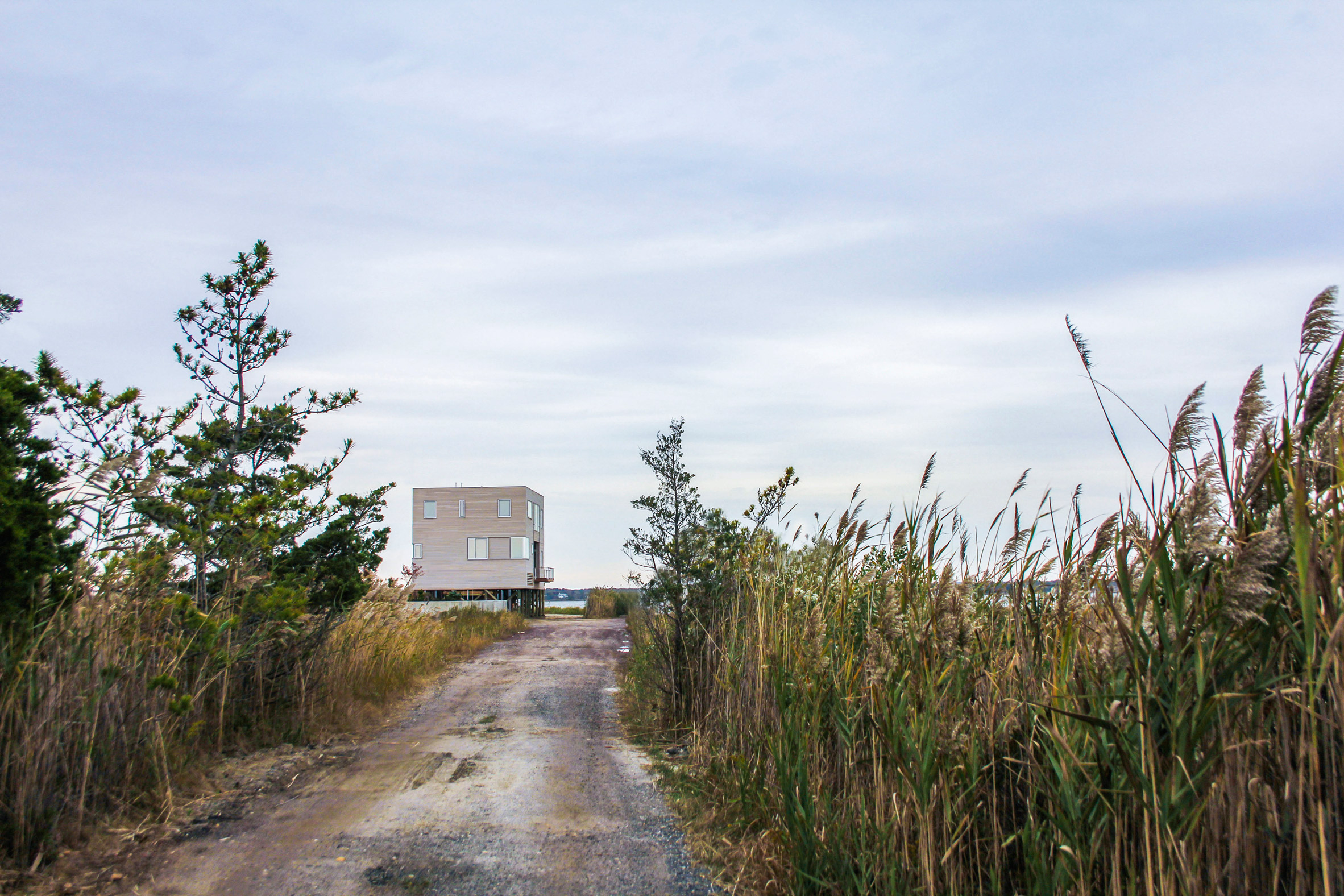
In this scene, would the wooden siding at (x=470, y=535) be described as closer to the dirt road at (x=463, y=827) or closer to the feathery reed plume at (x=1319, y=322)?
the dirt road at (x=463, y=827)

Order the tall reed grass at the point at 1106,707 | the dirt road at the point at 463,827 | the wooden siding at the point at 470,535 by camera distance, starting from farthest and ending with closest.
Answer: the wooden siding at the point at 470,535
the dirt road at the point at 463,827
the tall reed grass at the point at 1106,707

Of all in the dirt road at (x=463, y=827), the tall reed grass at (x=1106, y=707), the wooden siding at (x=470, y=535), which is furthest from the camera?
the wooden siding at (x=470, y=535)

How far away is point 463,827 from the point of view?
Answer: 479 cm

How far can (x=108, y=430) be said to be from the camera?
6465mm

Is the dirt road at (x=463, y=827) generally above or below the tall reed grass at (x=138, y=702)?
below

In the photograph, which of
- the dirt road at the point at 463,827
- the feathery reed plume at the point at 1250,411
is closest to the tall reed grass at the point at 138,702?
the dirt road at the point at 463,827

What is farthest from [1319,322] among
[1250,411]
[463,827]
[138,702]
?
[138,702]

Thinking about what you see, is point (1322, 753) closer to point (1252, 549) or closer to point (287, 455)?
point (1252, 549)

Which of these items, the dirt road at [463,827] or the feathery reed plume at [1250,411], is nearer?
the feathery reed plume at [1250,411]

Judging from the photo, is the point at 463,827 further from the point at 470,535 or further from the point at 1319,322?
the point at 470,535

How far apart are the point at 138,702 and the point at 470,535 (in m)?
33.0

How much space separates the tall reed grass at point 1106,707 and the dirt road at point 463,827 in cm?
76

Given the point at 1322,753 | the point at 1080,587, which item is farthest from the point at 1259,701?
the point at 1080,587

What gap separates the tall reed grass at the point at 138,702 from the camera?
4016 millimetres
